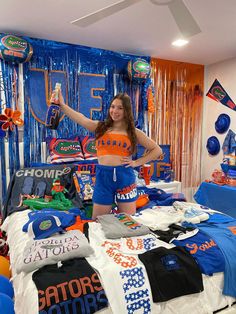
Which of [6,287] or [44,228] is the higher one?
[44,228]

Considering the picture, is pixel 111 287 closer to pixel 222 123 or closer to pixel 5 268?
pixel 5 268

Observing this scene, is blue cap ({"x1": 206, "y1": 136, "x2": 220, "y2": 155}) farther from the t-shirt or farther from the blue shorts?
the t-shirt

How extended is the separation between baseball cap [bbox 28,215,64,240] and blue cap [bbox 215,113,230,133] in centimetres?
291

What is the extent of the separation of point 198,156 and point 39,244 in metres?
3.26

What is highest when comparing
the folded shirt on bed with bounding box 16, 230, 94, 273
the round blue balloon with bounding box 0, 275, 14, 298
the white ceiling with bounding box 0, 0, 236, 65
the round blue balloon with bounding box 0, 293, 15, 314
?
the white ceiling with bounding box 0, 0, 236, 65

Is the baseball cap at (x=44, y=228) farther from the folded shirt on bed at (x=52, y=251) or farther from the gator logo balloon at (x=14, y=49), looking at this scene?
the gator logo balloon at (x=14, y=49)

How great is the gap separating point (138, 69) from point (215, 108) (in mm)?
1440

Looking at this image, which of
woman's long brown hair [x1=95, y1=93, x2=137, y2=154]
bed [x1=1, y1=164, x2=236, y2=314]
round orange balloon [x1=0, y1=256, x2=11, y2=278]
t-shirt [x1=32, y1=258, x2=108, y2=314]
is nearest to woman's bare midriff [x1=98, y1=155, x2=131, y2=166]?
woman's long brown hair [x1=95, y1=93, x2=137, y2=154]

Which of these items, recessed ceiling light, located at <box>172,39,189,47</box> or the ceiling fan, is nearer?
the ceiling fan

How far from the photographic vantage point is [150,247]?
1.52 m

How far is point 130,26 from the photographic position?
2.49 meters

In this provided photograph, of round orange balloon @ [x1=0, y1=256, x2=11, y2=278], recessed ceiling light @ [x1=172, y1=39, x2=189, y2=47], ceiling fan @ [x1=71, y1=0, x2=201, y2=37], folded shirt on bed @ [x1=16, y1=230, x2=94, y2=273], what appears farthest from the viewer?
recessed ceiling light @ [x1=172, y1=39, x2=189, y2=47]

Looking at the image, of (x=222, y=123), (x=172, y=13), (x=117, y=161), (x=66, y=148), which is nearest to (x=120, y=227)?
(x=117, y=161)

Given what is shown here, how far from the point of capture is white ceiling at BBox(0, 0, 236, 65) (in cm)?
207
